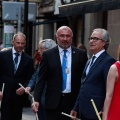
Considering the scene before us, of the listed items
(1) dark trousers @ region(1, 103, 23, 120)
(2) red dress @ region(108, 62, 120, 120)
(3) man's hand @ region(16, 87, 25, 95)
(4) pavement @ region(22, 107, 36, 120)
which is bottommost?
(4) pavement @ region(22, 107, 36, 120)

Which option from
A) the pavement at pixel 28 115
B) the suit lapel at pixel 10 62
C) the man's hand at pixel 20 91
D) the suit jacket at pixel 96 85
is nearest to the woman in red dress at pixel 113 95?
the suit jacket at pixel 96 85

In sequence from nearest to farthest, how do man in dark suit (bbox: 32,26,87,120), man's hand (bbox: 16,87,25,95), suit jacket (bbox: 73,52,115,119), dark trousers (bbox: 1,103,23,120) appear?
1. suit jacket (bbox: 73,52,115,119)
2. man in dark suit (bbox: 32,26,87,120)
3. man's hand (bbox: 16,87,25,95)
4. dark trousers (bbox: 1,103,23,120)

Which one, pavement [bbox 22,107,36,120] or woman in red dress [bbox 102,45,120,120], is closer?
woman in red dress [bbox 102,45,120,120]

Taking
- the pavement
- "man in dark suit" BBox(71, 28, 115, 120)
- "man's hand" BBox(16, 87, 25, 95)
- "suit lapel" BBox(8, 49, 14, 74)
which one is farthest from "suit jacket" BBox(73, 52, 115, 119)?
the pavement

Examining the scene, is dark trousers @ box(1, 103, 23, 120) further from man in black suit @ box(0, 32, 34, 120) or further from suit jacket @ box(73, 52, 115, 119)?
suit jacket @ box(73, 52, 115, 119)

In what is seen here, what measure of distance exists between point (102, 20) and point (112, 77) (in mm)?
13494

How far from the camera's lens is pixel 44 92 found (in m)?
8.98

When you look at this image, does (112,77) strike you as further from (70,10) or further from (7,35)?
(7,35)

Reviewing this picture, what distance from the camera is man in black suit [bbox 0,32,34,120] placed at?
1023 centimetres

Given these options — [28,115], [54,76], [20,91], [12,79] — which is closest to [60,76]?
[54,76]

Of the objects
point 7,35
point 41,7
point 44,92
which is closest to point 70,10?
point 7,35

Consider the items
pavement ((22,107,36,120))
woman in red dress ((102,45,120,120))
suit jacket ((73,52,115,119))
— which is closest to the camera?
woman in red dress ((102,45,120,120))

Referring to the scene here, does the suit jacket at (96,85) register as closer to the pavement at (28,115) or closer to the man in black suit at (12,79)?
the man in black suit at (12,79)

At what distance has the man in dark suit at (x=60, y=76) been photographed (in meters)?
8.53
